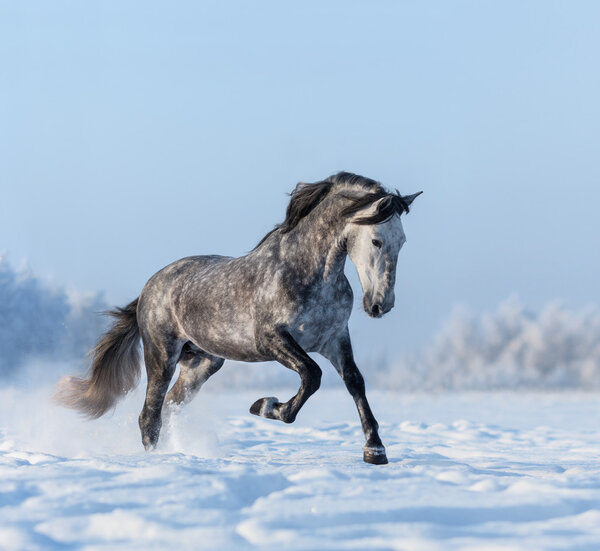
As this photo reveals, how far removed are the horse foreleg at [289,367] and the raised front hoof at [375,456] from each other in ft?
2.20

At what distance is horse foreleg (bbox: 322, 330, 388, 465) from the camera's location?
215 inches

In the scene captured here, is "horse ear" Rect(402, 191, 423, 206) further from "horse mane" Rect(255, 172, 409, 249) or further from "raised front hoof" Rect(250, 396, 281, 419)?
"raised front hoof" Rect(250, 396, 281, 419)

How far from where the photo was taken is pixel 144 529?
3273mm

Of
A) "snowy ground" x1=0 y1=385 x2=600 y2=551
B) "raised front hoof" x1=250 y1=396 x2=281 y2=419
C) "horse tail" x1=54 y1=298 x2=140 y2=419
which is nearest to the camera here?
"snowy ground" x1=0 y1=385 x2=600 y2=551

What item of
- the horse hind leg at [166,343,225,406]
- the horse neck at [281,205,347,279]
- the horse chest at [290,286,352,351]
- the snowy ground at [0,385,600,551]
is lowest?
the snowy ground at [0,385,600,551]

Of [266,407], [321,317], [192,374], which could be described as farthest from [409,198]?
[192,374]

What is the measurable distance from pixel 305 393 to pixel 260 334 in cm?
62

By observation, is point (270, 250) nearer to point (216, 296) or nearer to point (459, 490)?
point (216, 296)

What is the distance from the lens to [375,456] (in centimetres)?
533

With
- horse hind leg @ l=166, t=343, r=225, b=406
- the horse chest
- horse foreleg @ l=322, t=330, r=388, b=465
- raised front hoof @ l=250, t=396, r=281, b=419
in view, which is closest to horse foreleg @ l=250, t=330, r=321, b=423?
raised front hoof @ l=250, t=396, r=281, b=419

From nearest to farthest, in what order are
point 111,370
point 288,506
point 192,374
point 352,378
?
point 288,506
point 352,378
point 192,374
point 111,370

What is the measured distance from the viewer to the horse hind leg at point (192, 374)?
7.01 metres

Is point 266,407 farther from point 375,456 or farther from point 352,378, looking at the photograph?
point 375,456

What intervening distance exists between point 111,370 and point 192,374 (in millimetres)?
1063
